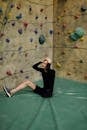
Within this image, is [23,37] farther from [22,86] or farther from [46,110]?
[46,110]

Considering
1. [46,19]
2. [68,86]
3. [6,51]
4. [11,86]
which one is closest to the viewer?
[6,51]

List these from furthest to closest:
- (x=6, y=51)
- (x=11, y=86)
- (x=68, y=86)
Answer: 1. (x=68, y=86)
2. (x=11, y=86)
3. (x=6, y=51)

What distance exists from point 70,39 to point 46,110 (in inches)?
99.3

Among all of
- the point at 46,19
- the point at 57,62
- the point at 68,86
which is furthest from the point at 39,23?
the point at 68,86

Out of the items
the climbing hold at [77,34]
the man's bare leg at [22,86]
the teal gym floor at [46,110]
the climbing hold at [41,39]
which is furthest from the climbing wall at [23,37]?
the climbing hold at [77,34]

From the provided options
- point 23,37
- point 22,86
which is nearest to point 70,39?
point 23,37

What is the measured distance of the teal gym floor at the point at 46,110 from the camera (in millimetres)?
3506

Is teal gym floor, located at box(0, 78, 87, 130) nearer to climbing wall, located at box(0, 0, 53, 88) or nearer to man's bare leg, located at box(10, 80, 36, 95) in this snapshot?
man's bare leg, located at box(10, 80, 36, 95)

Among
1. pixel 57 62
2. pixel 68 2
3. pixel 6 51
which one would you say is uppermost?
pixel 68 2

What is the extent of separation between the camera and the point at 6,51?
5.00 meters

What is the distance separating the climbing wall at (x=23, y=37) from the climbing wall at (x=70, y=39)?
0.20 metres

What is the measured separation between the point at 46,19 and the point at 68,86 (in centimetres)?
176

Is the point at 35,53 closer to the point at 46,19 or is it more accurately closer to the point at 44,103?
the point at 46,19

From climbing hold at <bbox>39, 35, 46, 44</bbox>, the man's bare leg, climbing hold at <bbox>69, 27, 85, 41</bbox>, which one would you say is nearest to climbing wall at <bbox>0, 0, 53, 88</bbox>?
climbing hold at <bbox>39, 35, 46, 44</bbox>
